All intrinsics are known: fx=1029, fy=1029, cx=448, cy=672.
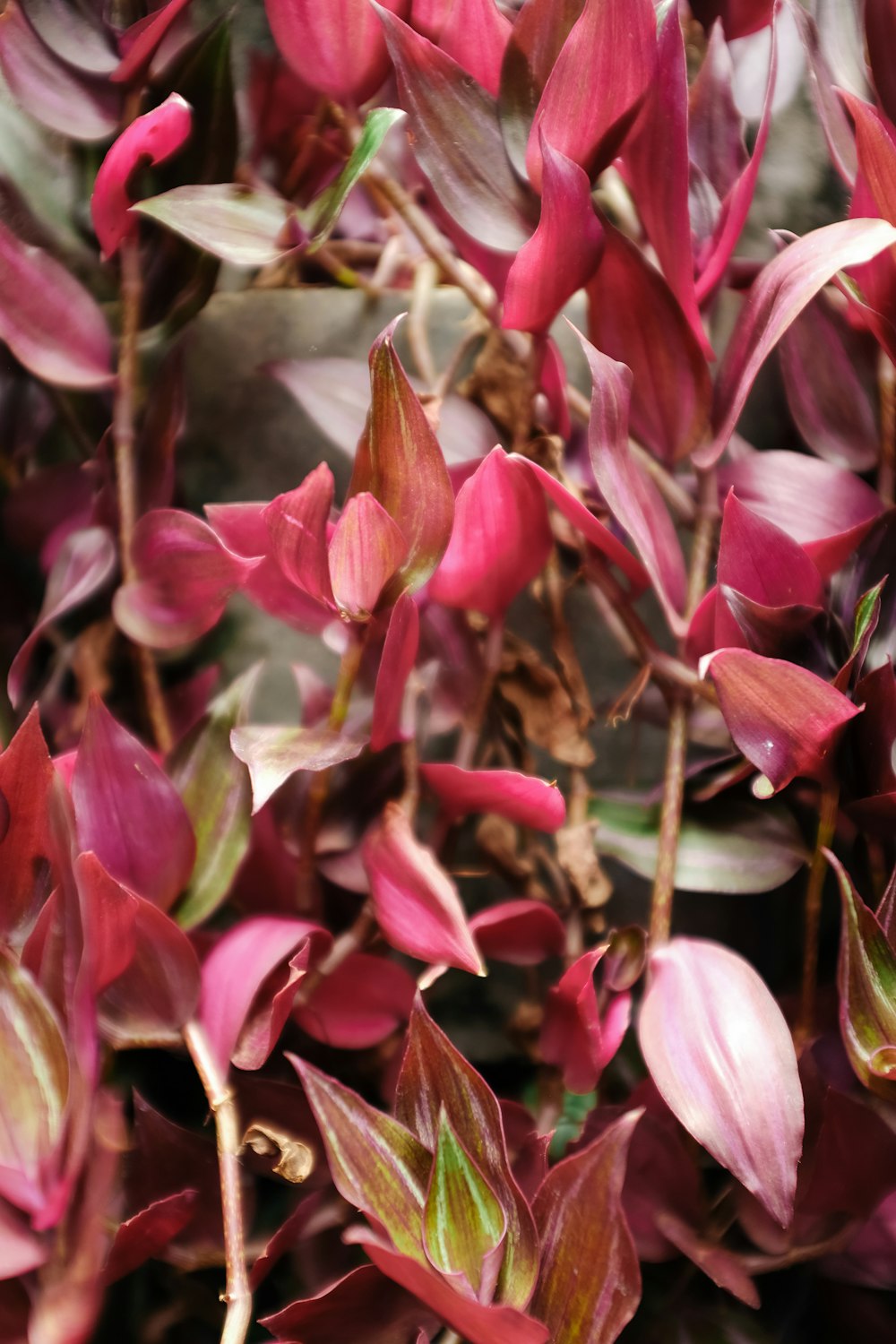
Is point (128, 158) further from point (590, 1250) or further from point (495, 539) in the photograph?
point (590, 1250)

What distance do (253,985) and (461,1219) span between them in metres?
0.11

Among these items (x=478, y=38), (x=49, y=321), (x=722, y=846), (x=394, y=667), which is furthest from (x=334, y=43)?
(x=722, y=846)

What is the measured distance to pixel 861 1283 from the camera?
430 millimetres

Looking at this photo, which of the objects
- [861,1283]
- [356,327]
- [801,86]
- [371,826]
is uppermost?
[801,86]

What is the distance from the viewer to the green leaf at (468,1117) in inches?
13.3

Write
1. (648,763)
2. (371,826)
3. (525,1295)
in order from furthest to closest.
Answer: (648,763)
(371,826)
(525,1295)

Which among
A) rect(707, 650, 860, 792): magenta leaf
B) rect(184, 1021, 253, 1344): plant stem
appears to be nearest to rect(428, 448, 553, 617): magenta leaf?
rect(707, 650, 860, 792): magenta leaf

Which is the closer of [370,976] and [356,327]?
[370,976]

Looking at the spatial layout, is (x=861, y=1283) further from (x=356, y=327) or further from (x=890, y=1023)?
(x=356, y=327)

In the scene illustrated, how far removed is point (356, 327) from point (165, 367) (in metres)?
0.12

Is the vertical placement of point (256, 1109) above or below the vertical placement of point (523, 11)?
below

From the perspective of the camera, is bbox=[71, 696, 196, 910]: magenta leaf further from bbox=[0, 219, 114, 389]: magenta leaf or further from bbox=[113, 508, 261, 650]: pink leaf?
bbox=[0, 219, 114, 389]: magenta leaf

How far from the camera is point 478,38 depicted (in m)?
0.44

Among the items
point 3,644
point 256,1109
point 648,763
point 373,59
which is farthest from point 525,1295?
point 373,59
